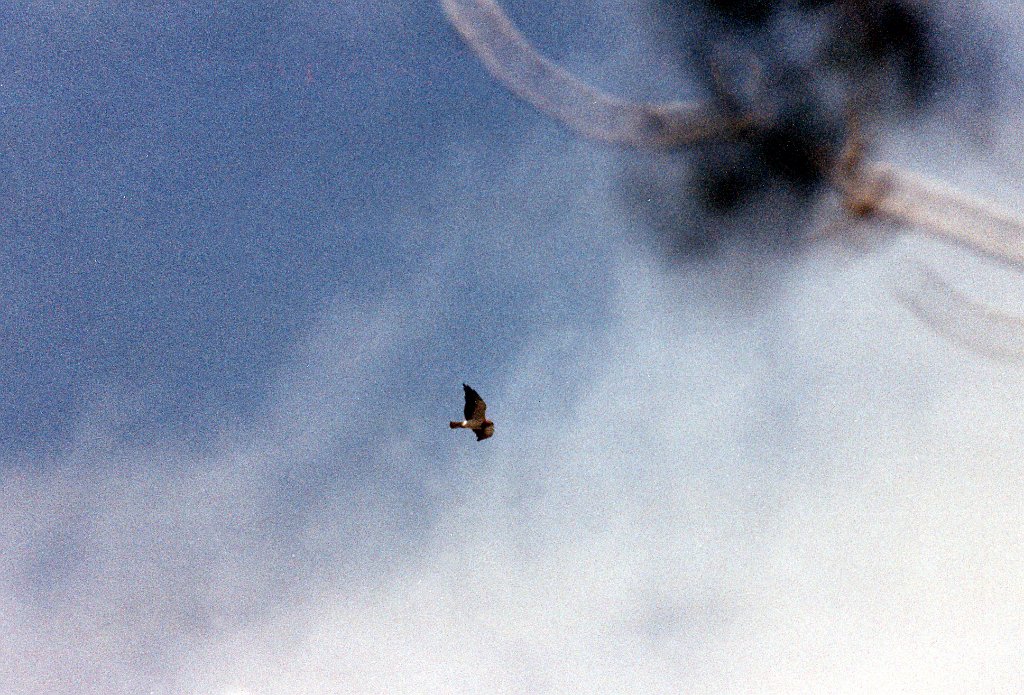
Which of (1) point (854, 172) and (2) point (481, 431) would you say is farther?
(2) point (481, 431)

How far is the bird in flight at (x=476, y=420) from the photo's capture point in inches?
1202

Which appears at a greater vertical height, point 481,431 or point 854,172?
point 481,431

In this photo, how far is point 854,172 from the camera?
67.7 ft

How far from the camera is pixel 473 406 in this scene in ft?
100

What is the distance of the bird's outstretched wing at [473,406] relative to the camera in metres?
30.4

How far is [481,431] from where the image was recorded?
101 feet

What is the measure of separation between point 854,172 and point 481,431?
15.0 metres

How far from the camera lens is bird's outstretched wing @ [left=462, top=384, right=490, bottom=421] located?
30.4m

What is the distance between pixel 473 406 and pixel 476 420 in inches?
20.4

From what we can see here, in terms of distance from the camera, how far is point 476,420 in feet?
101

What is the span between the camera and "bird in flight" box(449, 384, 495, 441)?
30.5 m
